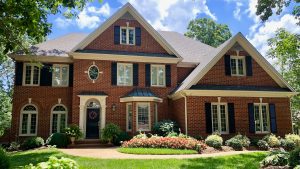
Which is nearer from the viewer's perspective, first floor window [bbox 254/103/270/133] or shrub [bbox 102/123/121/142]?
shrub [bbox 102/123/121/142]

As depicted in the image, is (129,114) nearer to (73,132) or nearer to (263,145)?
(73,132)

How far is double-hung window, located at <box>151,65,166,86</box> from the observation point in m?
20.5

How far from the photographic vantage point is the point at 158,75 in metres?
20.6

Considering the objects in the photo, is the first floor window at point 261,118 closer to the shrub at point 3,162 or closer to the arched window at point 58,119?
the arched window at point 58,119

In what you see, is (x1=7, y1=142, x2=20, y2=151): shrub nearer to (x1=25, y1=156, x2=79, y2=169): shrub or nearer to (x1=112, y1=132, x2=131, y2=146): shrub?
(x1=112, y1=132, x2=131, y2=146): shrub

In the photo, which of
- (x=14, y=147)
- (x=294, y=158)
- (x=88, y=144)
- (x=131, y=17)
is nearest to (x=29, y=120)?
(x=14, y=147)

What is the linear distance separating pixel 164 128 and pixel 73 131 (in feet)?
18.5

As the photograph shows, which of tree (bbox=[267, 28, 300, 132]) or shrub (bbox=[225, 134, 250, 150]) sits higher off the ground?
tree (bbox=[267, 28, 300, 132])

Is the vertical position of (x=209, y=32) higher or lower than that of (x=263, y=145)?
higher

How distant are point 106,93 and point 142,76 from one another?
9.33 ft

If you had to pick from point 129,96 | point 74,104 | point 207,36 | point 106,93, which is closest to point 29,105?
point 74,104

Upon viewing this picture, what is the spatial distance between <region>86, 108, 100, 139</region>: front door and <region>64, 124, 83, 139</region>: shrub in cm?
129

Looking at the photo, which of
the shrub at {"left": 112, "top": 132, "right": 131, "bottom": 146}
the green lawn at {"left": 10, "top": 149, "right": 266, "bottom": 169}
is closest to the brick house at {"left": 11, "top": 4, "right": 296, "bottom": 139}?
the shrub at {"left": 112, "top": 132, "right": 131, "bottom": 146}

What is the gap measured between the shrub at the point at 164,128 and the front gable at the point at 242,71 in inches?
154
